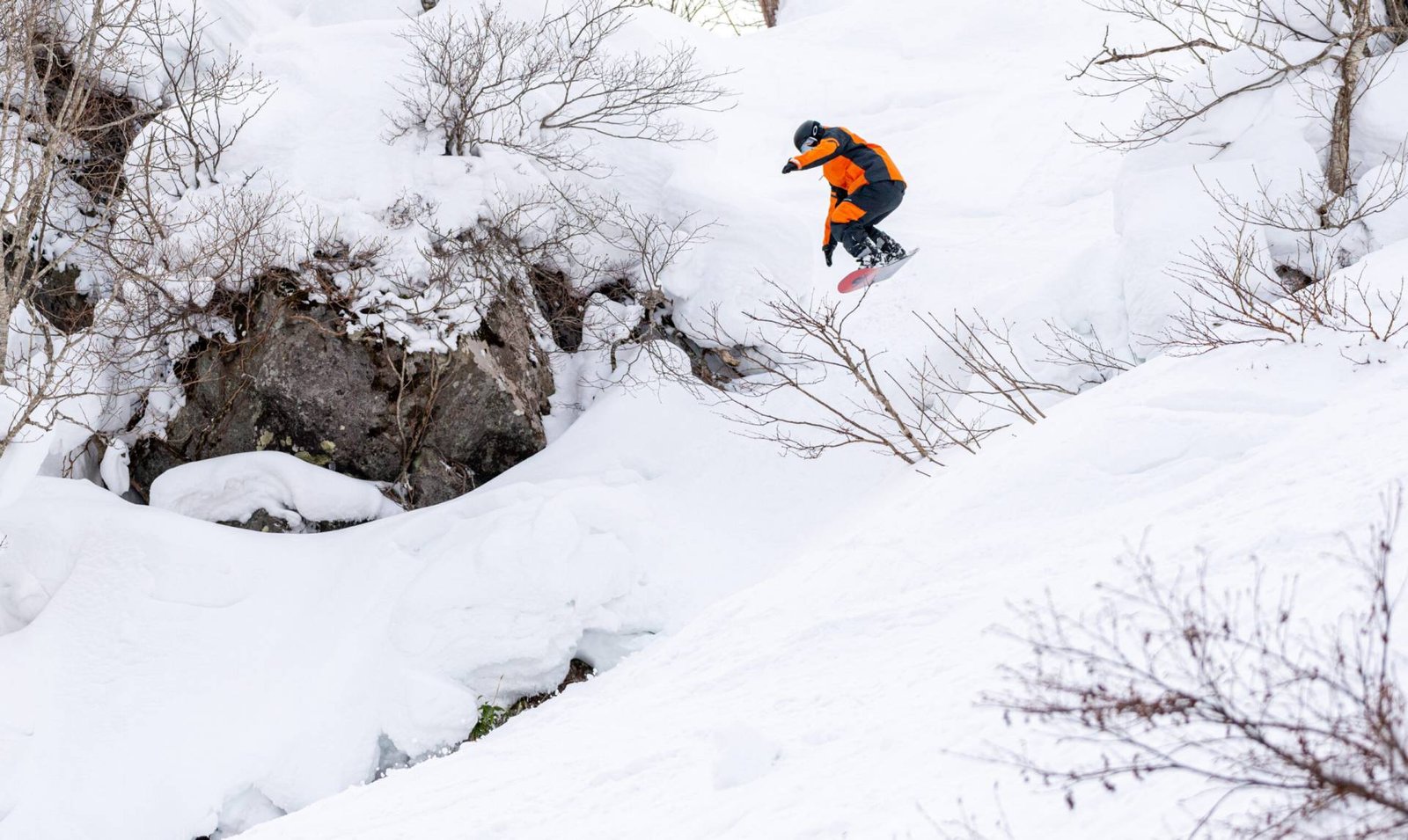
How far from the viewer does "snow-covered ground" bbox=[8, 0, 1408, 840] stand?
4383mm

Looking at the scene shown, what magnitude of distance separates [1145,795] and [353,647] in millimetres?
7636

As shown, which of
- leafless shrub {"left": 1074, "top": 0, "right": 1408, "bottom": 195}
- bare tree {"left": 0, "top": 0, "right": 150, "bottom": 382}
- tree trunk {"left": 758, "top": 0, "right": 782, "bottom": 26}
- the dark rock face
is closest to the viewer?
bare tree {"left": 0, "top": 0, "right": 150, "bottom": 382}

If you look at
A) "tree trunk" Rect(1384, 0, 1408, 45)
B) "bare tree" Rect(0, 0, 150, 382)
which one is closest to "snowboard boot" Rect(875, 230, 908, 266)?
"tree trunk" Rect(1384, 0, 1408, 45)

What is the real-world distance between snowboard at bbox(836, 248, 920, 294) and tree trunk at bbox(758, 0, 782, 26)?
15.4m

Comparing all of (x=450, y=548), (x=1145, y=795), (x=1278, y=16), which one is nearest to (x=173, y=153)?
(x=450, y=548)

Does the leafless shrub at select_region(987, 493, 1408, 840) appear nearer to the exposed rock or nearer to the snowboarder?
the snowboarder

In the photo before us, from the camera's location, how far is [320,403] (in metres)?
10.8

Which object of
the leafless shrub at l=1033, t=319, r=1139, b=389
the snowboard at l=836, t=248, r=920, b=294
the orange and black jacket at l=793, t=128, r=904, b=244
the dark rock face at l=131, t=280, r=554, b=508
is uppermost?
the orange and black jacket at l=793, t=128, r=904, b=244

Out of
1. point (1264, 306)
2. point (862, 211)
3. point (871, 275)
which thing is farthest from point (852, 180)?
point (1264, 306)

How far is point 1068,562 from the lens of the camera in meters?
5.05

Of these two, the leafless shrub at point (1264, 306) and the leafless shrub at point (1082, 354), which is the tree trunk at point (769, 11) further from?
the leafless shrub at point (1264, 306)

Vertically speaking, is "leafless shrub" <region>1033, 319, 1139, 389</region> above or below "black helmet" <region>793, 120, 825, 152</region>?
below

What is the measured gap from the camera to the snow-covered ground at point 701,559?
14.4 ft

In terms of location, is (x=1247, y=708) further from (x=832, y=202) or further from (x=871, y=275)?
(x=871, y=275)
